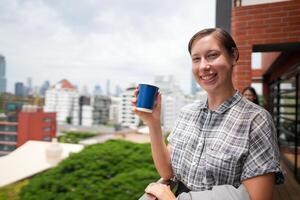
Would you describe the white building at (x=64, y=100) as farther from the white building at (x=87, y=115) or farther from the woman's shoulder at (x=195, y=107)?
the woman's shoulder at (x=195, y=107)

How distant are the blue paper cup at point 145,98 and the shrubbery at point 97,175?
350 inches

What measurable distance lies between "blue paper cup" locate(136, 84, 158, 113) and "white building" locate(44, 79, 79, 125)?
6601cm

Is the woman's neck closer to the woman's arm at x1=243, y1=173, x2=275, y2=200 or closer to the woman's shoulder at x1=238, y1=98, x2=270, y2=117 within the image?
the woman's shoulder at x1=238, y1=98, x2=270, y2=117

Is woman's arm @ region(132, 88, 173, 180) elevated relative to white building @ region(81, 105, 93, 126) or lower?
elevated

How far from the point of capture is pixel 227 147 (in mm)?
645

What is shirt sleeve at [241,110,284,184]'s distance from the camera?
2.00 ft

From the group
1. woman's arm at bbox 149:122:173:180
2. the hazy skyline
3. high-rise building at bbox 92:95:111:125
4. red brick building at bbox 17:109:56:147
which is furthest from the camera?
high-rise building at bbox 92:95:111:125

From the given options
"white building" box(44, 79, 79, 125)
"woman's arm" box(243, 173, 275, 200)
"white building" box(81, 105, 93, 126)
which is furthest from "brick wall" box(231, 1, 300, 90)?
"white building" box(44, 79, 79, 125)

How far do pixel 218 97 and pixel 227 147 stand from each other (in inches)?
6.2

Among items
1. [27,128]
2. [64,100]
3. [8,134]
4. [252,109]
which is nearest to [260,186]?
[252,109]

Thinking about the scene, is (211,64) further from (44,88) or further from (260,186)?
(44,88)

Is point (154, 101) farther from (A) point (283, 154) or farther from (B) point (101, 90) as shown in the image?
(B) point (101, 90)

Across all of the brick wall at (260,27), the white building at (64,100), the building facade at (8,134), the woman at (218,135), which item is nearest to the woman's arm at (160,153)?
the woman at (218,135)

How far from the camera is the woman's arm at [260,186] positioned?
60 centimetres
